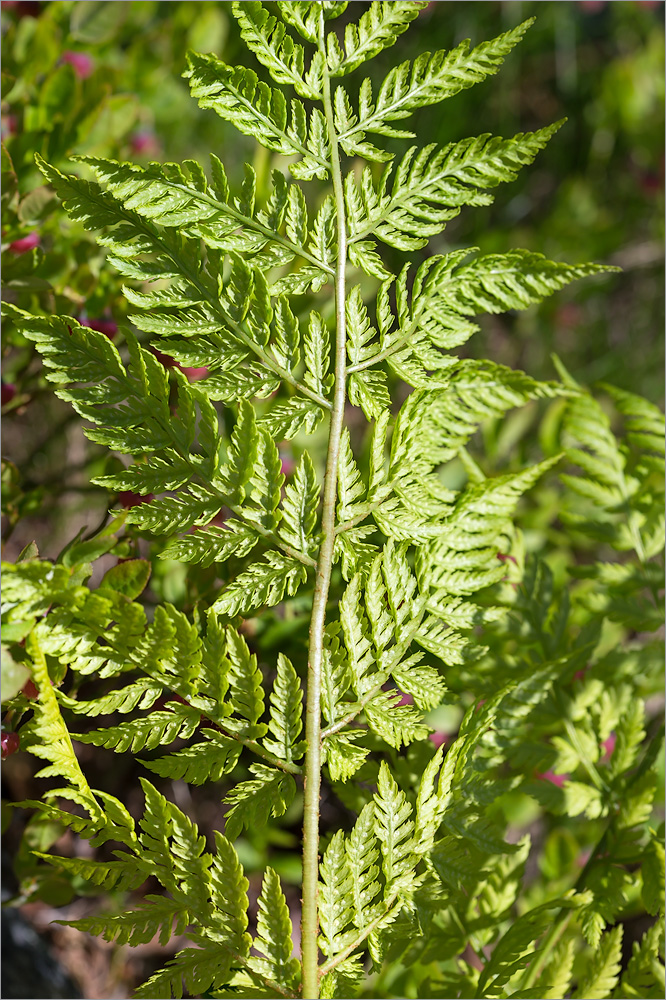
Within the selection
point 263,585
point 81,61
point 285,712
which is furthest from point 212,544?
point 81,61

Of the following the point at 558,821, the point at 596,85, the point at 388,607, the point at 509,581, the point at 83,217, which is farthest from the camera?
the point at 596,85

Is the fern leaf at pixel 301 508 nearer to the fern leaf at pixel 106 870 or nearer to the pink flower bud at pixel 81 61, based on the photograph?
the fern leaf at pixel 106 870

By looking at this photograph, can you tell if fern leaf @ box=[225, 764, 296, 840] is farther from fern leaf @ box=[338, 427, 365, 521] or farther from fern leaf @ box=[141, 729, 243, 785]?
fern leaf @ box=[338, 427, 365, 521]

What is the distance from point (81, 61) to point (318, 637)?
1275 mm

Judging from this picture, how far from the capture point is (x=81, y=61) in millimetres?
1408

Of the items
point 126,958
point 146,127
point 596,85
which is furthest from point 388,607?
point 596,85

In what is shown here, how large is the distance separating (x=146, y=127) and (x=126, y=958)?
1.78m

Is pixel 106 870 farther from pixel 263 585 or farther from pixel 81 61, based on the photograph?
pixel 81 61

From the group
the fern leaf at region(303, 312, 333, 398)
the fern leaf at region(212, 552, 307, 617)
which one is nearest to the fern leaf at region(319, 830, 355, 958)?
the fern leaf at region(212, 552, 307, 617)

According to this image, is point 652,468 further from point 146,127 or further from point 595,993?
point 146,127

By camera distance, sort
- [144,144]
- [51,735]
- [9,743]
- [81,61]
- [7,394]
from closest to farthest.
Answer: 1. [51,735]
2. [9,743]
3. [7,394]
4. [81,61]
5. [144,144]

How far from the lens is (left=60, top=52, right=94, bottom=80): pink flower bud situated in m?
1.38

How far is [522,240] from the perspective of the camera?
A: 8.32 feet

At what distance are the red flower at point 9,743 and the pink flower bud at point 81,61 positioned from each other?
1.21 m
